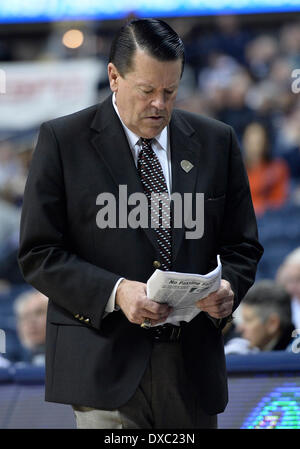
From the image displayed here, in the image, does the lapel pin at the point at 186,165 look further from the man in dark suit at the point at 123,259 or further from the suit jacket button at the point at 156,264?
the suit jacket button at the point at 156,264

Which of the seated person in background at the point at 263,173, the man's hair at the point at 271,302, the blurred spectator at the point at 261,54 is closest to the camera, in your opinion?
the man's hair at the point at 271,302

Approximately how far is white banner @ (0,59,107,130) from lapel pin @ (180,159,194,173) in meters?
5.42

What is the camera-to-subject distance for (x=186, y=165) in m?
2.34

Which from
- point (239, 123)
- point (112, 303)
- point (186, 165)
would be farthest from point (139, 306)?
point (239, 123)

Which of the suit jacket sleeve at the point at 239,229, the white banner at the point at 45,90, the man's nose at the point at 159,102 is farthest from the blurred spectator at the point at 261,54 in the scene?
the man's nose at the point at 159,102

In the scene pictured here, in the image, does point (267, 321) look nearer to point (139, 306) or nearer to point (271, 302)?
point (271, 302)

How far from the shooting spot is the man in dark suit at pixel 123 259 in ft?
7.18

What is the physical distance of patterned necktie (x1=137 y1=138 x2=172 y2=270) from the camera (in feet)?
7.40

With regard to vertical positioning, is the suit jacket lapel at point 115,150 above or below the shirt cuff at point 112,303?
above

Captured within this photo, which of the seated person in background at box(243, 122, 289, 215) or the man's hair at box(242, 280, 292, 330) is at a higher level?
the seated person in background at box(243, 122, 289, 215)

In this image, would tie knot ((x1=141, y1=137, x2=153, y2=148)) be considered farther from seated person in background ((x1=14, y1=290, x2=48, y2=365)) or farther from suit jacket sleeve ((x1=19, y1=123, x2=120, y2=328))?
seated person in background ((x1=14, y1=290, x2=48, y2=365))

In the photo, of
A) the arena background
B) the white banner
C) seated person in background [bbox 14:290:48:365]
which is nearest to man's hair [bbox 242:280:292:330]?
seated person in background [bbox 14:290:48:365]

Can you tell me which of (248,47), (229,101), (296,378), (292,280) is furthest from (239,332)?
(248,47)
